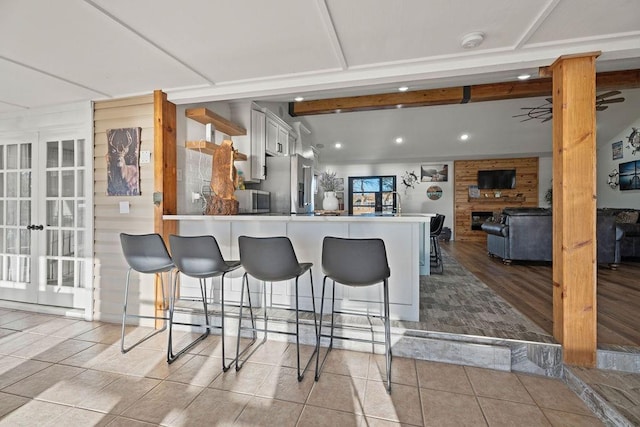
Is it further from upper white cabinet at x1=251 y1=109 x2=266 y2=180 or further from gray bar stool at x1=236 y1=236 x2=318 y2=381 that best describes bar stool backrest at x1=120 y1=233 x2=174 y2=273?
upper white cabinet at x1=251 y1=109 x2=266 y2=180

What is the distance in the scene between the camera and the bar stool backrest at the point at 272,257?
215 centimetres

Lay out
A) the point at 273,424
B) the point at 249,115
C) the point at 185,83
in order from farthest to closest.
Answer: the point at 249,115, the point at 185,83, the point at 273,424

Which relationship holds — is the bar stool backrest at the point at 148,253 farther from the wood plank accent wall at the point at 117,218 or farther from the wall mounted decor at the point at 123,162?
the wall mounted decor at the point at 123,162

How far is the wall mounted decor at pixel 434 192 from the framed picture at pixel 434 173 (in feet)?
0.83

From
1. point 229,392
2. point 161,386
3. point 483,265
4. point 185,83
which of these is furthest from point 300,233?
point 483,265

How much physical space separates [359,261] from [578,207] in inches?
62.5

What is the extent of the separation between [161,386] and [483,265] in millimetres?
5021

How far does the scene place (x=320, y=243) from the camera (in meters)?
2.85

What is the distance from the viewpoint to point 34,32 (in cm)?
195

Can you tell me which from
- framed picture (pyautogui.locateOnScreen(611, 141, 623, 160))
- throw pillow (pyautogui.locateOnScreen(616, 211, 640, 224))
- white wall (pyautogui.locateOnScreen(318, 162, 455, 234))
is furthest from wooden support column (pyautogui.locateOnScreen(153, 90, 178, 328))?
framed picture (pyautogui.locateOnScreen(611, 141, 623, 160))

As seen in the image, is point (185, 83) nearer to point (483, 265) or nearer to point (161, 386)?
point (161, 386)

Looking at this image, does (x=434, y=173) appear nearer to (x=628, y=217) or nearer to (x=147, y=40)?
(x=628, y=217)

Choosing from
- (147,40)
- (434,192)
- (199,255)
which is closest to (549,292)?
(199,255)

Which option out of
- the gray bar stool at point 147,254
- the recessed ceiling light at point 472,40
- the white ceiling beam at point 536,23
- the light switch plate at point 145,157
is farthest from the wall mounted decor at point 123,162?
the white ceiling beam at point 536,23
